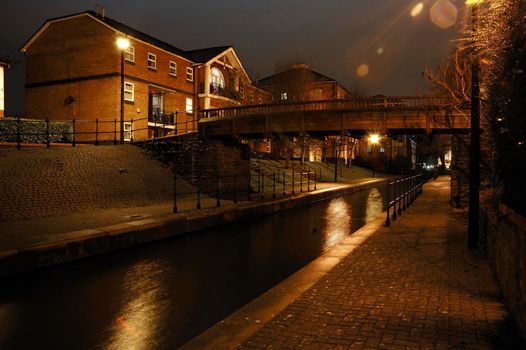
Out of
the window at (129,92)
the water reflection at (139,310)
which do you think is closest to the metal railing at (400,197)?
the water reflection at (139,310)

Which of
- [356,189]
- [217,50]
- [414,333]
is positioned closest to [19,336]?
[414,333]

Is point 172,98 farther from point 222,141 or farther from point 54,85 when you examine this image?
point 222,141

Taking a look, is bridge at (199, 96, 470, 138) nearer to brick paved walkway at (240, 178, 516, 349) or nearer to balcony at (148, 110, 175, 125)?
brick paved walkway at (240, 178, 516, 349)

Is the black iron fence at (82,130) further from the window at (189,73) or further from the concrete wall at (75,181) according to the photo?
the window at (189,73)

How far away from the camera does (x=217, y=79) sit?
41.5 m

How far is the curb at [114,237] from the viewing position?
26.8 ft

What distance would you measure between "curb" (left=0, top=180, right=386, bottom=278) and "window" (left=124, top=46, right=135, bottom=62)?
2016cm

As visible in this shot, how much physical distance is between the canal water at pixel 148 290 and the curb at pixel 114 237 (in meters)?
0.23

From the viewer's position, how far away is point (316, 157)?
177ft

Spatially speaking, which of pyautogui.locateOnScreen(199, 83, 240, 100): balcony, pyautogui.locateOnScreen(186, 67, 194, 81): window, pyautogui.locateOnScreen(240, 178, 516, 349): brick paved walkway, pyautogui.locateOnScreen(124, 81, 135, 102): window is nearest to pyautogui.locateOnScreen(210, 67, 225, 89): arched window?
pyautogui.locateOnScreen(199, 83, 240, 100): balcony

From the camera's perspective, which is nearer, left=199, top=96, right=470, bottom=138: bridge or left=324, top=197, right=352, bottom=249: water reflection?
left=324, top=197, right=352, bottom=249: water reflection

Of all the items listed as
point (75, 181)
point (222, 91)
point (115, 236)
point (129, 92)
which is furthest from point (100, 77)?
point (115, 236)

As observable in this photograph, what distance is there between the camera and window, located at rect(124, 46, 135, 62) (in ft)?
103

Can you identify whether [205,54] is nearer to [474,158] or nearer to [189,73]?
[189,73]
